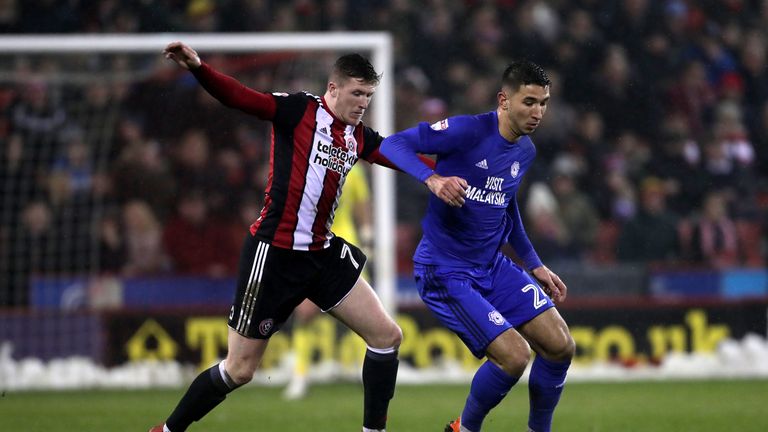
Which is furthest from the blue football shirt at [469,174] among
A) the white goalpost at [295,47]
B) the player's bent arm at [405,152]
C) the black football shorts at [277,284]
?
the white goalpost at [295,47]

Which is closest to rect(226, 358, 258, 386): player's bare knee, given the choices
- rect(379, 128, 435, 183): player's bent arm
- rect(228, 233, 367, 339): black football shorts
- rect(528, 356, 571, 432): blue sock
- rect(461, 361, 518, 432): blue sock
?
rect(228, 233, 367, 339): black football shorts

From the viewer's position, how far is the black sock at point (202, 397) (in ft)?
19.7

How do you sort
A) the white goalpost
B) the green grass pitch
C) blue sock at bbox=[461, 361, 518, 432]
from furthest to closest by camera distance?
the white goalpost, the green grass pitch, blue sock at bbox=[461, 361, 518, 432]

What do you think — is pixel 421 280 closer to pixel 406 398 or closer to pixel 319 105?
pixel 319 105

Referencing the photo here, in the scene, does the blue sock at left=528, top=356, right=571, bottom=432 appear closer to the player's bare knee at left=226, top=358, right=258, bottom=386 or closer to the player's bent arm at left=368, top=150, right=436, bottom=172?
the player's bent arm at left=368, top=150, right=436, bottom=172

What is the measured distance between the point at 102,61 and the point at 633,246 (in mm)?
6336

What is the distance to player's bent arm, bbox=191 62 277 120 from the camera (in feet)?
18.2

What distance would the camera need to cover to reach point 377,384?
6.17 m

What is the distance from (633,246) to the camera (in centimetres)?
1338

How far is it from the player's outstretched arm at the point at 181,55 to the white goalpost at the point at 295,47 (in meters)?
5.02

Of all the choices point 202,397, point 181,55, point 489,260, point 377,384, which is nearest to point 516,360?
point 489,260

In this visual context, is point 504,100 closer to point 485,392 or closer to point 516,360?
point 516,360

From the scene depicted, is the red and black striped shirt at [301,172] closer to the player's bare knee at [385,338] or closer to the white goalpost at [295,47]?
the player's bare knee at [385,338]

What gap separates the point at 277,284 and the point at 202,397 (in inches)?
27.8
